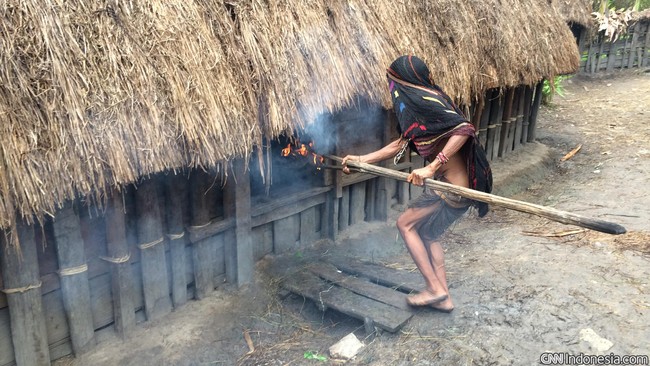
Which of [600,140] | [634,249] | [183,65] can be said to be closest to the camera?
[183,65]

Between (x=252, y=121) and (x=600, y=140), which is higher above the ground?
(x=252, y=121)

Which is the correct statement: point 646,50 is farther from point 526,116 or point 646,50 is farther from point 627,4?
point 526,116

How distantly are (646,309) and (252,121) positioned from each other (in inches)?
133

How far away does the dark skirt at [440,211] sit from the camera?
12.7 feet

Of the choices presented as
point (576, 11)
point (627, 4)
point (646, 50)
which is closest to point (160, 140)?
→ point (576, 11)

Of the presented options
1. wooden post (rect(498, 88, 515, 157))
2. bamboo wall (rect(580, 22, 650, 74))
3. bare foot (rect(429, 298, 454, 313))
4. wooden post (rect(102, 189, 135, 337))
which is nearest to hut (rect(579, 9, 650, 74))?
bamboo wall (rect(580, 22, 650, 74))

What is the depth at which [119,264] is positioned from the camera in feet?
12.3

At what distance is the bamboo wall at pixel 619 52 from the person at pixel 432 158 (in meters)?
14.4

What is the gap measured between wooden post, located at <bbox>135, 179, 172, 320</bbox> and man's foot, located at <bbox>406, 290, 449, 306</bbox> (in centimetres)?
197

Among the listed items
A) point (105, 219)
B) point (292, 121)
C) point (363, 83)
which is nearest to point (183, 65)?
point (292, 121)

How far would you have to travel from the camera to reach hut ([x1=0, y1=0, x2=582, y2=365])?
296 centimetres

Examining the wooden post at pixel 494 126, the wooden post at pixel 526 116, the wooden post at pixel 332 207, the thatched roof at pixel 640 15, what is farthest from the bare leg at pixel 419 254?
the thatched roof at pixel 640 15

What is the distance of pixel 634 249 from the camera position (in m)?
5.09

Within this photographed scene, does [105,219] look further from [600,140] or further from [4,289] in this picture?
[600,140]
